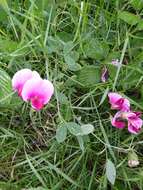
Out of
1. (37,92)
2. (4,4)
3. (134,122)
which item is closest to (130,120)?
(134,122)

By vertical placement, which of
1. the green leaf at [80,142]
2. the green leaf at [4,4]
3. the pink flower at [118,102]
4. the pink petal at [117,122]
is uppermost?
the green leaf at [4,4]

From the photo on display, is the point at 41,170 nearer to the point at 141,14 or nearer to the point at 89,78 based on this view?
the point at 89,78

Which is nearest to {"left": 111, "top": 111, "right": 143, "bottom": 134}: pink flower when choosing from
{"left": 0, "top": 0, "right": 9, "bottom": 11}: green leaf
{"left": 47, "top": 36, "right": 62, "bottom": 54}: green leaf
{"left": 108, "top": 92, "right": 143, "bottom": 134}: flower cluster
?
{"left": 108, "top": 92, "right": 143, "bottom": 134}: flower cluster

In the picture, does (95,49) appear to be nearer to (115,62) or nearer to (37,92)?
(115,62)

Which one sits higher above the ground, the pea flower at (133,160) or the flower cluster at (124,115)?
the flower cluster at (124,115)

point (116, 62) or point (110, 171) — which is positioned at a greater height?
point (116, 62)

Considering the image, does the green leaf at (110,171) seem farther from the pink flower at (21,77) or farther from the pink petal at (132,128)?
the pink flower at (21,77)

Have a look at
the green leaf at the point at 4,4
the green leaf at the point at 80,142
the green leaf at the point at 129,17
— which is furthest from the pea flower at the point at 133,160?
the green leaf at the point at 4,4

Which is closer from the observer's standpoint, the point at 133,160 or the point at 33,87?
the point at 33,87
